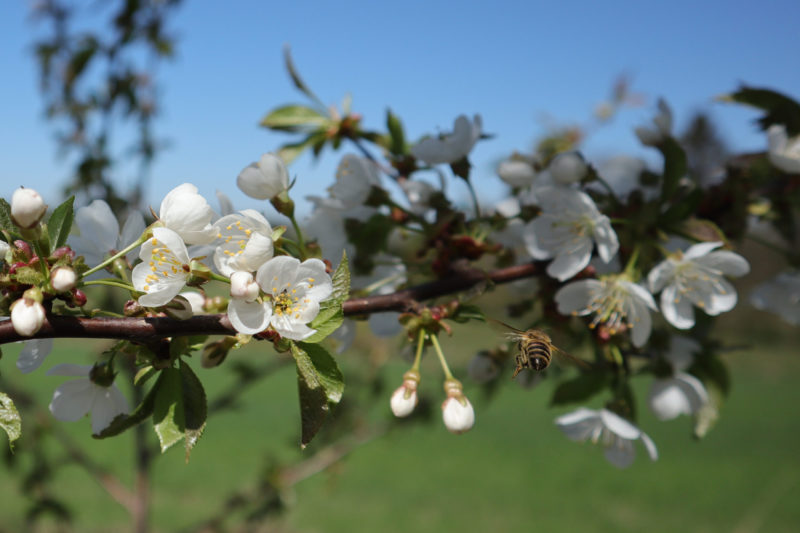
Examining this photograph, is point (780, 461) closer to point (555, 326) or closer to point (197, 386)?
point (555, 326)

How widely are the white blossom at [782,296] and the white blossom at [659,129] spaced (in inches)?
15.6

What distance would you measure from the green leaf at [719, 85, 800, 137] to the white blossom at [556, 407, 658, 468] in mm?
593

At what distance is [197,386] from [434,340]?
0.28m

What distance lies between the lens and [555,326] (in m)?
1.05

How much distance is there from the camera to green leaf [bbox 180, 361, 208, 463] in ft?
2.21

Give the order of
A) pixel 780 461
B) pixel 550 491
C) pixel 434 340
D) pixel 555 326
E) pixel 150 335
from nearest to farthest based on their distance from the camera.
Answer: pixel 150 335 → pixel 434 340 → pixel 555 326 → pixel 550 491 → pixel 780 461

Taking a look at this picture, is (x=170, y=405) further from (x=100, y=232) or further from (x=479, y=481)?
(x=479, y=481)

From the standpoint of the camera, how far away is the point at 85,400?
76 centimetres

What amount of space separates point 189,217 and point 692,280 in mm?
759

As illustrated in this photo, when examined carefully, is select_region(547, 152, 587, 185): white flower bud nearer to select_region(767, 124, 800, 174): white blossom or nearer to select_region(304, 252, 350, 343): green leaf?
select_region(767, 124, 800, 174): white blossom

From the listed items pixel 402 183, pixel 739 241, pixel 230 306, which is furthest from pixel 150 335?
pixel 739 241

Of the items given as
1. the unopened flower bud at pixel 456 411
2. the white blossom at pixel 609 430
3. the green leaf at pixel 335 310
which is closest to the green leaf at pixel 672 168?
the white blossom at pixel 609 430

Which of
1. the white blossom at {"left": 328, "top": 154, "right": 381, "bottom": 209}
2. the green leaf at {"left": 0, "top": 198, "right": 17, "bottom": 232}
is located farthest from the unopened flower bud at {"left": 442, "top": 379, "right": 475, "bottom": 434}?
the green leaf at {"left": 0, "top": 198, "right": 17, "bottom": 232}

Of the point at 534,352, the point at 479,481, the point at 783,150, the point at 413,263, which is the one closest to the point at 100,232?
the point at 413,263
